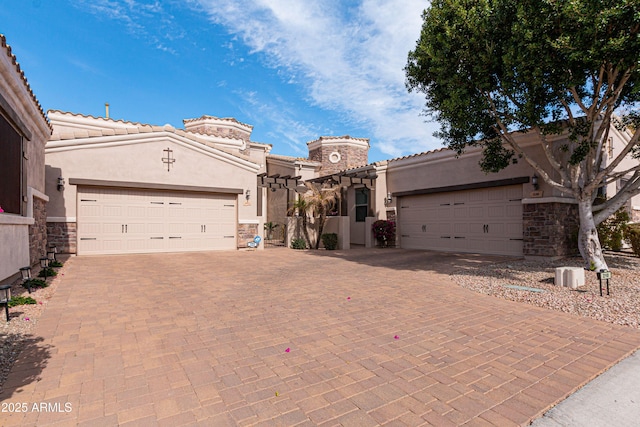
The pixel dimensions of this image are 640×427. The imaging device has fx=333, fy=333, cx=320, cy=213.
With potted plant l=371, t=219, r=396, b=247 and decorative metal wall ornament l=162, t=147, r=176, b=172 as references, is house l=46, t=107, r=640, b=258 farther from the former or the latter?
potted plant l=371, t=219, r=396, b=247

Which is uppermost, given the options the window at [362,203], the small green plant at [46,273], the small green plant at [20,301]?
the window at [362,203]

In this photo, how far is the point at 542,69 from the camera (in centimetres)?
755

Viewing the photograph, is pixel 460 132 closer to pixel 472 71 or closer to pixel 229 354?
pixel 472 71

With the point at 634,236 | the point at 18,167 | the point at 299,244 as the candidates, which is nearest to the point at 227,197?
the point at 299,244

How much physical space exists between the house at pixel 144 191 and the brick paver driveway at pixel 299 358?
6246 millimetres

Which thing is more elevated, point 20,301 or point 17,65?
point 17,65

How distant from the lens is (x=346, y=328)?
4.55 meters

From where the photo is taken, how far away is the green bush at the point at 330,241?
1600 centimetres

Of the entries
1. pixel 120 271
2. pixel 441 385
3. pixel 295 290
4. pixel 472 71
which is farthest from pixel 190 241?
pixel 441 385

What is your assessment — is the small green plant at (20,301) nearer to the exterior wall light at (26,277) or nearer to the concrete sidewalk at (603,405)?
the exterior wall light at (26,277)

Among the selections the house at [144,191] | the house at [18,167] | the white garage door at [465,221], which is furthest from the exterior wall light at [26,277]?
the white garage door at [465,221]

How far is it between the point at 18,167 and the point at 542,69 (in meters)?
11.8

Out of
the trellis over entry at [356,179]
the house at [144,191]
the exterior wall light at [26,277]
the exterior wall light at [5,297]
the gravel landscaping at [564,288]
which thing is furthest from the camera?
the trellis over entry at [356,179]

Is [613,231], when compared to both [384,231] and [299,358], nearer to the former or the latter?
[384,231]
